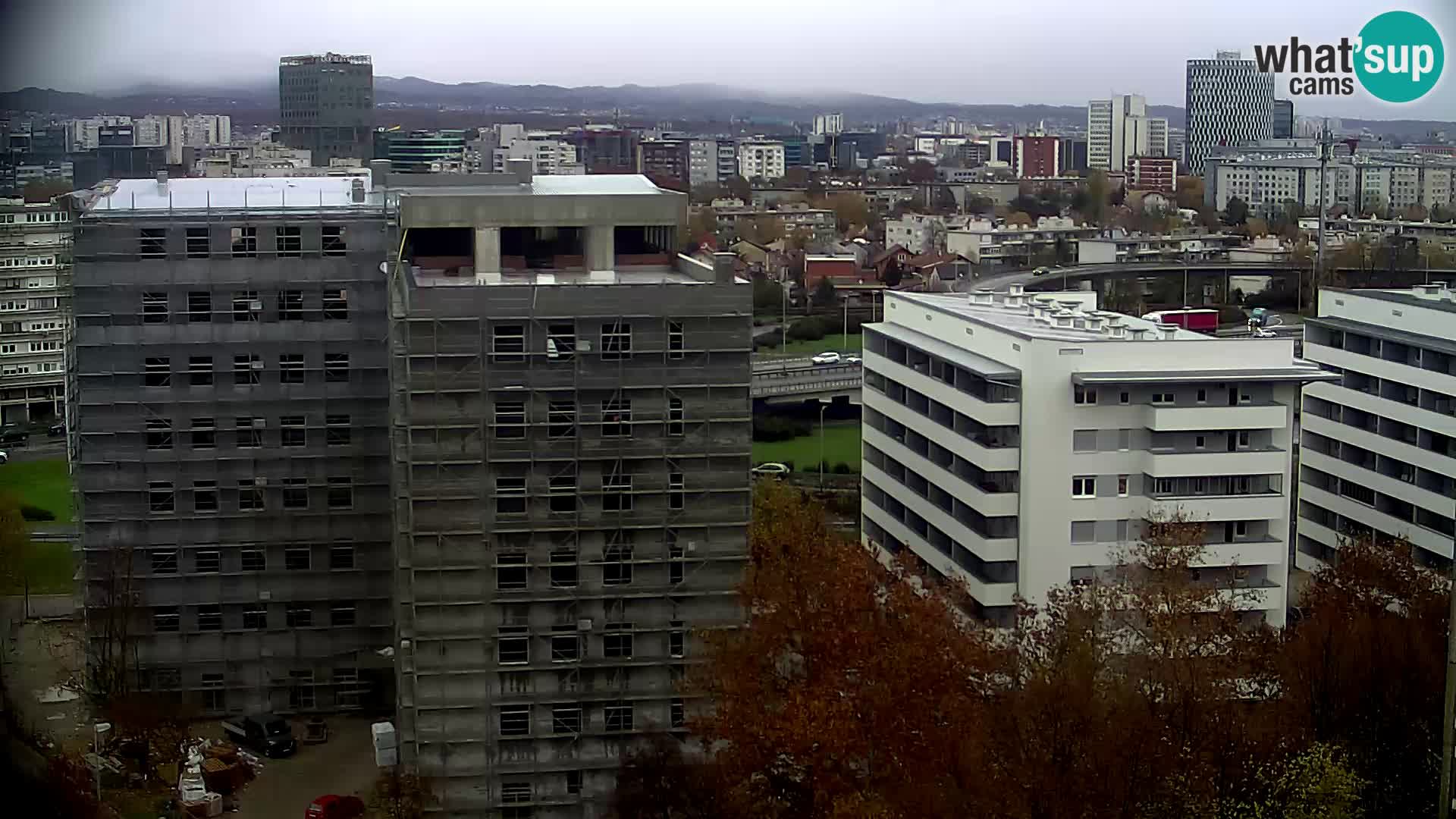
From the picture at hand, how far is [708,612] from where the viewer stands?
179 inches

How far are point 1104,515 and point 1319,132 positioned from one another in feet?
47.7

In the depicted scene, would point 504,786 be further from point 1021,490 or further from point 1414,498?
point 1414,498


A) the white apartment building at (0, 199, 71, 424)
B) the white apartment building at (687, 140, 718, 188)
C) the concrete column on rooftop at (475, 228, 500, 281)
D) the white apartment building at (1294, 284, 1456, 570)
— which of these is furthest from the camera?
the white apartment building at (687, 140, 718, 188)

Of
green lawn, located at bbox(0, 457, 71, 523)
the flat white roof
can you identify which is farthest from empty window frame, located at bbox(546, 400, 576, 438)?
green lawn, located at bbox(0, 457, 71, 523)

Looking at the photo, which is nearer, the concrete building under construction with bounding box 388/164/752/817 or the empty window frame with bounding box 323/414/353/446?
the concrete building under construction with bounding box 388/164/752/817

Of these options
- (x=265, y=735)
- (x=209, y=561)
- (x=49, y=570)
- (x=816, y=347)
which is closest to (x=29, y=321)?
(x=49, y=570)

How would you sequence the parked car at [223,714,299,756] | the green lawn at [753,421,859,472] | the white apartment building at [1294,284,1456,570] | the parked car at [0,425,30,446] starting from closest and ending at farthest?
1. the parked car at [223,714,299,756]
2. the white apartment building at [1294,284,1456,570]
3. the parked car at [0,425,30,446]
4. the green lawn at [753,421,859,472]

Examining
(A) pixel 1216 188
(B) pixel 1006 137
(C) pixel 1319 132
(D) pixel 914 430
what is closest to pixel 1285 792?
(D) pixel 914 430

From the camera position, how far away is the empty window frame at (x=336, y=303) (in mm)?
5617

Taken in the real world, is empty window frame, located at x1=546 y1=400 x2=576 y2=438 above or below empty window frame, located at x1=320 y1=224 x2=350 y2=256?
below

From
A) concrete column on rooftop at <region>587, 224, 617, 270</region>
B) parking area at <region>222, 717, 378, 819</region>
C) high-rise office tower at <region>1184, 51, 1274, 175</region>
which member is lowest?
parking area at <region>222, 717, 378, 819</region>

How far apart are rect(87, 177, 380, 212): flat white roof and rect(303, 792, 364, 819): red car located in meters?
1.92

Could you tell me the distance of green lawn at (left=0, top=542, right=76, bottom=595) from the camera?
698cm

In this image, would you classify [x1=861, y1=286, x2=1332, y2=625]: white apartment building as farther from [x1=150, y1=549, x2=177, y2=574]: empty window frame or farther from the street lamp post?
the street lamp post
